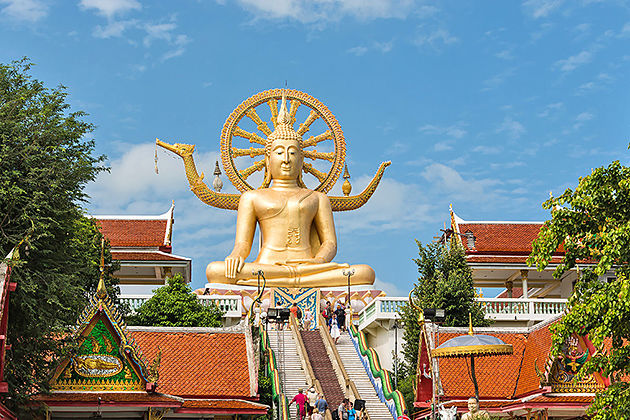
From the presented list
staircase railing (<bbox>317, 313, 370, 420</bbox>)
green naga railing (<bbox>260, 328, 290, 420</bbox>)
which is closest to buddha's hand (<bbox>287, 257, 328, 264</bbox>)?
Result: staircase railing (<bbox>317, 313, 370, 420</bbox>)

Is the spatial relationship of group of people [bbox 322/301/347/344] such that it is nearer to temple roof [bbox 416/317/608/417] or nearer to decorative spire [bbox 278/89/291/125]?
temple roof [bbox 416/317/608/417]

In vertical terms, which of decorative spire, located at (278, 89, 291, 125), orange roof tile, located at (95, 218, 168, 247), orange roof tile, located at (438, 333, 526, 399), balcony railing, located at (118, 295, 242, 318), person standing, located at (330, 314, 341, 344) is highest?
decorative spire, located at (278, 89, 291, 125)

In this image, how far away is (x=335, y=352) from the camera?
2655 cm

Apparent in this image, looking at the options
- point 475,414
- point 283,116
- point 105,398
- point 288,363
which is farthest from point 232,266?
point 475,414

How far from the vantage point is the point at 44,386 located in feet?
58.9

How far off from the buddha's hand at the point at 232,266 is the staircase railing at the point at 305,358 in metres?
6.80

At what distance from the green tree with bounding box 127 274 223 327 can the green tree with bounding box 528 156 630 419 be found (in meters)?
Result: 14.1

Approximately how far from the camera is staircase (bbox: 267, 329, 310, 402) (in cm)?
2475

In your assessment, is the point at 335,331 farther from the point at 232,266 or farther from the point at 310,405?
the point at 232,266

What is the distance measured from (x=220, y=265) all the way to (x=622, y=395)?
2273cm

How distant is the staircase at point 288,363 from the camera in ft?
81.2

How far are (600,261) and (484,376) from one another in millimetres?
8272

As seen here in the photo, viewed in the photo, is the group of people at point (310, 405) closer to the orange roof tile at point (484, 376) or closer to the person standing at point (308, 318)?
the orange roof tile at point (484, 376)

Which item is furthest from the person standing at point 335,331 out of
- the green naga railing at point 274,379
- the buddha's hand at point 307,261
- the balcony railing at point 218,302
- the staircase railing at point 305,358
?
the buddha's hand at point 307,261
